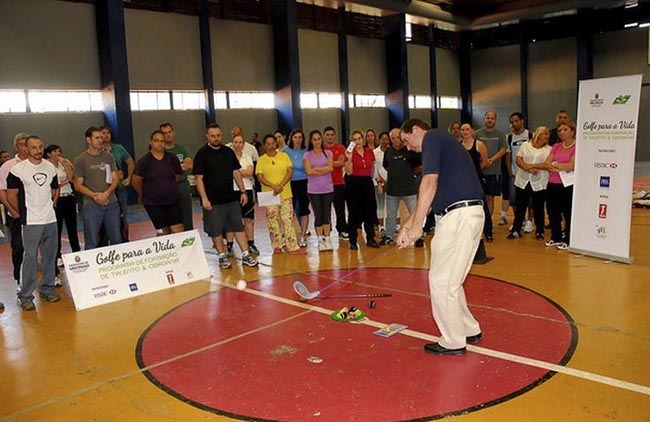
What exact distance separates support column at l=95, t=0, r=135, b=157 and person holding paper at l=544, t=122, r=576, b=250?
11481 mm

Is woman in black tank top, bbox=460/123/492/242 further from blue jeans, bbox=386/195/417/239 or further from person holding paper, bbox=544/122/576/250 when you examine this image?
blue jeans, bbox=386/195/417/239

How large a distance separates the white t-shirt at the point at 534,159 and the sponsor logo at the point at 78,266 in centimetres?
614

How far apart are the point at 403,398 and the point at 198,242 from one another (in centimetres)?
420

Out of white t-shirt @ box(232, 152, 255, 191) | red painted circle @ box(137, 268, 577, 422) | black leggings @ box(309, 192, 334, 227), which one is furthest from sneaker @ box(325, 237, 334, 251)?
red painted circle @ box(137, 268, 577, 422)

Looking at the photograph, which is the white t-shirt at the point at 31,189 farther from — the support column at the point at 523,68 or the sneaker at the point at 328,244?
the support column at the point at 523,68

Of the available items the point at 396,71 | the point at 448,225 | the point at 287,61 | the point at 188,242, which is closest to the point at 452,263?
the point at 448,225

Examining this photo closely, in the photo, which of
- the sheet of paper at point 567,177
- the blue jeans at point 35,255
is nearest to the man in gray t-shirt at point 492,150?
the sheet of paper at point 567,177

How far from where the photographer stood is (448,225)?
4.23 m

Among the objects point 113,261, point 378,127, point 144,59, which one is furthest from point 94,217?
point 378,127

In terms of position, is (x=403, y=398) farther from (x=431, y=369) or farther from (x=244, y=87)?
(x=244, y=87)

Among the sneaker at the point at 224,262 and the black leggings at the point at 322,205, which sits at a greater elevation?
the black leggings at the point at 322,205

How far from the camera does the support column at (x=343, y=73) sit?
A: 22328mm

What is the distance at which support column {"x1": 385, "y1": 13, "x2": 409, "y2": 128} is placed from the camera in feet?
77.9

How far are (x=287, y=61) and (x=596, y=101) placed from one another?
542 inches
